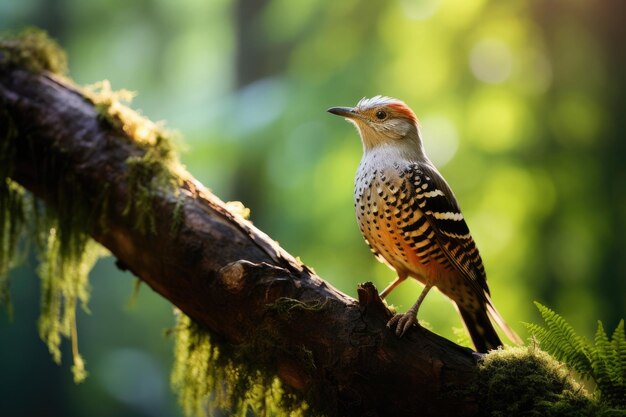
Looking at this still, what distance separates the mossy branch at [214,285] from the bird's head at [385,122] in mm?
1058

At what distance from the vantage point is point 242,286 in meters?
2.74

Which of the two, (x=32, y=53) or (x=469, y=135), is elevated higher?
(x=469, y=135)

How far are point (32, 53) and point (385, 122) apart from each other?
2.23m

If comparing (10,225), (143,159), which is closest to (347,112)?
(143,159)

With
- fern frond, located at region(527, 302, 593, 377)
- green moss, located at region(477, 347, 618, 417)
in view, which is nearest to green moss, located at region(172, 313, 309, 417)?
green moss, located at region(477, 347, 618, 417)

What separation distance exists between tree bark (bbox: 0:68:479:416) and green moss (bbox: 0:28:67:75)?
29 centimetres

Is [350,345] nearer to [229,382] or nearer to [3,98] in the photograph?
[229,382]

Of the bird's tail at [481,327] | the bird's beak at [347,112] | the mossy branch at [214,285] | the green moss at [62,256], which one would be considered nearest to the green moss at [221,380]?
the mossy branch at [214,285]

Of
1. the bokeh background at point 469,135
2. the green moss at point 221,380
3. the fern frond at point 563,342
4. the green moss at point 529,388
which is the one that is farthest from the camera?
the bokeh background at point 469,135

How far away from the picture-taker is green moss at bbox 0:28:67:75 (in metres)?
3.78

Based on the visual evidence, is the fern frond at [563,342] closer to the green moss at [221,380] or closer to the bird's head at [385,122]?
the green moss at [221,380]

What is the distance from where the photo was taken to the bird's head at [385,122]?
12.0ft

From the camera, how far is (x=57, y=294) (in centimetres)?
375

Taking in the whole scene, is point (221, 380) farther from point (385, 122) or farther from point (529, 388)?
point (385, 122)
